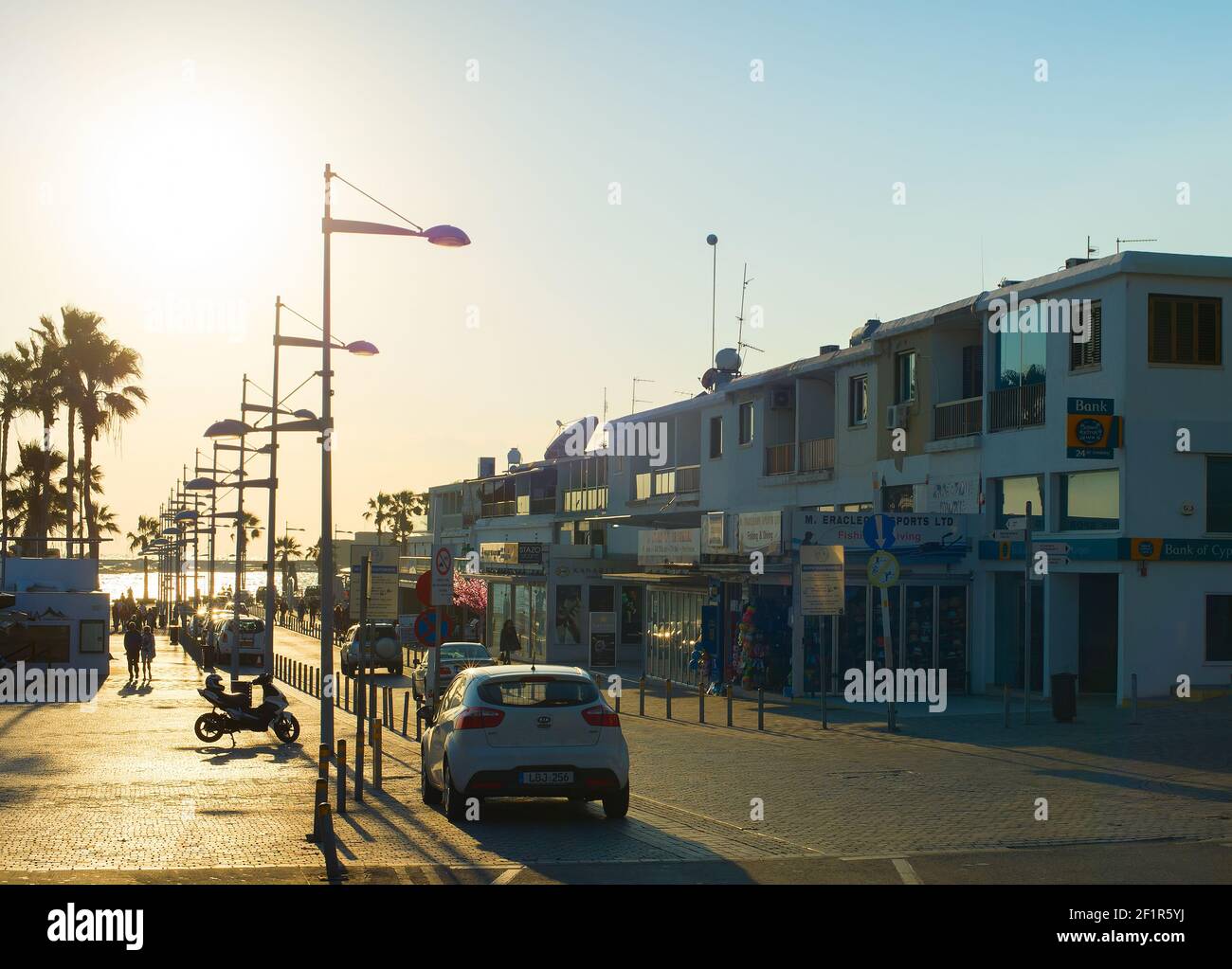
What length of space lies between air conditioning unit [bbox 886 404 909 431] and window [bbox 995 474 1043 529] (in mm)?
4075

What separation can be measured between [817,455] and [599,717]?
1041 inches

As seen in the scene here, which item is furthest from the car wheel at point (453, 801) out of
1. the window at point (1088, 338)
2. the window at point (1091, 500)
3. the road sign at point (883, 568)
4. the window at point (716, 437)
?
the window at point (716, 437)

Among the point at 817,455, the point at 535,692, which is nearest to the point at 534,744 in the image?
the point at 535,692

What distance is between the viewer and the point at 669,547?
128ft

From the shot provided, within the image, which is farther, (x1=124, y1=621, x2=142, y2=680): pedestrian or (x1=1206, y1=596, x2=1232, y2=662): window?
(x1=124, y1=621, x2=142, y2=680): pedestrian

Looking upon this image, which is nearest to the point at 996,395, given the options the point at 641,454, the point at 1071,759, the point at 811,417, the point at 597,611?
the point at 811,417

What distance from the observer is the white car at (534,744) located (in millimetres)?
14617

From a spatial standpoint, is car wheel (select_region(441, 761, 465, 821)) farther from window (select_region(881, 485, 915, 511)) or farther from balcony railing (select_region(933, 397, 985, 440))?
window (select_region(881, 485, 915, 511))

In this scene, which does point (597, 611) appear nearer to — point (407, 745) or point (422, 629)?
point (407, 745)

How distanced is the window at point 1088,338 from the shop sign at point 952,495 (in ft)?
13.6

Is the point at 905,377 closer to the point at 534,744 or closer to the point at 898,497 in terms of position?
the point at 898,497

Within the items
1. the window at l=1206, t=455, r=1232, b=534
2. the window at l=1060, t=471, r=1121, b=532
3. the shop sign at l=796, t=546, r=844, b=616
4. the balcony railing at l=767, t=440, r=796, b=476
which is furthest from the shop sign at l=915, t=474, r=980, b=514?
the shop sign at l=796, t=546, r=844, b=616

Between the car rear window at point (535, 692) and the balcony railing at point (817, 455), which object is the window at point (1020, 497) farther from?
the car rear window at point (535, 692)

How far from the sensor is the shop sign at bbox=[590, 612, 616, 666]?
157 ft
